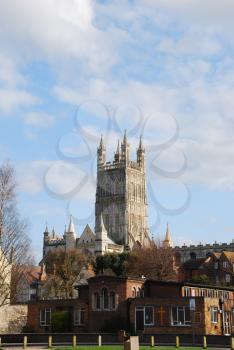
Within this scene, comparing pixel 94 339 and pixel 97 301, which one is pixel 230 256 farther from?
pixel 94 339

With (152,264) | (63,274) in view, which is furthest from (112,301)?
(152,264)

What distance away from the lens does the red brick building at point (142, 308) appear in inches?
2195

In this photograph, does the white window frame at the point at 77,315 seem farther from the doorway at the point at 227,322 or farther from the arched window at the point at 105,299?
the doorway at the point at 227,322

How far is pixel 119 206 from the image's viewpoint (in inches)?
7436

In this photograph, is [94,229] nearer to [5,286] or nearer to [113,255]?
[113,255]

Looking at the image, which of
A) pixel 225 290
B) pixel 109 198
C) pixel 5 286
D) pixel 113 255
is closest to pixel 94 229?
pixel 109 198

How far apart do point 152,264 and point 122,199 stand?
78005 mm

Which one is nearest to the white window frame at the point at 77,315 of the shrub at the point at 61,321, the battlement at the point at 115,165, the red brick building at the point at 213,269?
the shrub at the point at 61,321

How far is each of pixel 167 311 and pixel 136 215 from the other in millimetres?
134226

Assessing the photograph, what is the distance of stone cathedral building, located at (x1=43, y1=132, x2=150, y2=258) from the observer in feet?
587

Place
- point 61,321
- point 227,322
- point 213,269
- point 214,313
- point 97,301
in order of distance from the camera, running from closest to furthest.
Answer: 1. point 214,313
2. point 227,322
3. point 97,301
4. point 61,321
5. point 213,269

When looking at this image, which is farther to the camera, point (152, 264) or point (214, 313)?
point (152, 264)

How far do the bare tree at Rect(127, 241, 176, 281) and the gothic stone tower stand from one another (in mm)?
59309

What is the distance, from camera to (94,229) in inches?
6973
